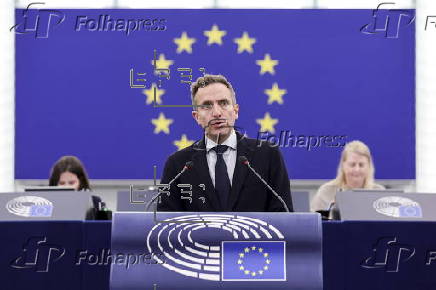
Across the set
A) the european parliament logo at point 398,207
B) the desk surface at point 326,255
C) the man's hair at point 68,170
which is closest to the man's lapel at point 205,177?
the desk surface at point 326,255

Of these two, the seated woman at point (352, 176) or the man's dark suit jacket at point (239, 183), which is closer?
the man's dark suit jacket at point (239, 183)

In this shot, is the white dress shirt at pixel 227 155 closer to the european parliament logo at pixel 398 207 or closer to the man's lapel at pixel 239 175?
the man's lapel at pixel 239 175

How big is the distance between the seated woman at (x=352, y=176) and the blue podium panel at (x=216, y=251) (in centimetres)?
288

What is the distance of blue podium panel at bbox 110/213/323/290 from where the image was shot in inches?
116

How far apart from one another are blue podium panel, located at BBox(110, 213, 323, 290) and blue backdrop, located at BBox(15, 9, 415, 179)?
525 cm

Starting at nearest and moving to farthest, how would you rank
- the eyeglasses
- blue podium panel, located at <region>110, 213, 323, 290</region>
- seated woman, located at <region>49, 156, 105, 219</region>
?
1. blue podium panel, located at <region>110, 213, 323, 290</region>
2. the eyeglasses
3. seated woman, located at <region>49, 156, 105, 219</region>

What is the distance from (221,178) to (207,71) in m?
4.79

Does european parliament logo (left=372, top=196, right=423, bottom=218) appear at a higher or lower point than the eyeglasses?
lower

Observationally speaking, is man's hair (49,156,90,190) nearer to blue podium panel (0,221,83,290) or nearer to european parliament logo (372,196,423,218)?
blue podium panel (0,221,83,290)

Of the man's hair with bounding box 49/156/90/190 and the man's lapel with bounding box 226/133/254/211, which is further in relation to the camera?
the man's hair with bounding box 49/156/90/190

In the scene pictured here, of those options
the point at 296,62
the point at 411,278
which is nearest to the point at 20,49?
the point at 296,62

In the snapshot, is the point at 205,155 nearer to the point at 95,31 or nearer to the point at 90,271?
the point at 90,271

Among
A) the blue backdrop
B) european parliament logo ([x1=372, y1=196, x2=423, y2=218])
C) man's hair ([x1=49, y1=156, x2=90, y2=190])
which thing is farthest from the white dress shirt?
the blue backdrop

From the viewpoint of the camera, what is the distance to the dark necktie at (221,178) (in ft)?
11.8
